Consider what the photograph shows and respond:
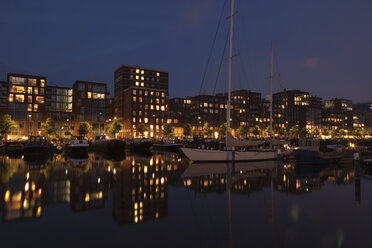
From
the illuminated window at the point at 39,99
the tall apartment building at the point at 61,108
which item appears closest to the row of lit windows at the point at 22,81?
the illuminated window at the point at 39,99

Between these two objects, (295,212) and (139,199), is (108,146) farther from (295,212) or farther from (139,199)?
(295,212)

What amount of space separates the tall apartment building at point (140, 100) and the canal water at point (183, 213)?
120397 mm

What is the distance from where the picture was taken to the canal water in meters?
11.0

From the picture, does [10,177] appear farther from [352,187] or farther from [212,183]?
[352,187]

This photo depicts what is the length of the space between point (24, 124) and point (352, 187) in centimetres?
12641

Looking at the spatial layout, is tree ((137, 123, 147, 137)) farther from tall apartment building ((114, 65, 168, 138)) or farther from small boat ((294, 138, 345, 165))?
small boat ((294, 138, 345, 165))

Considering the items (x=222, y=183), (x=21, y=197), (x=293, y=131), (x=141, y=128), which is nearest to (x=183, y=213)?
(x=222, y=183)

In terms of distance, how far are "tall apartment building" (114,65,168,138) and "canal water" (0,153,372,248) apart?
395 ft

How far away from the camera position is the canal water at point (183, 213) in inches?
434

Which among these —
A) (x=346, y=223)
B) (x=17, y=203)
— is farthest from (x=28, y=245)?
(x=346, y=223)

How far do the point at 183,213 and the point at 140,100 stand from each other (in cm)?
13391

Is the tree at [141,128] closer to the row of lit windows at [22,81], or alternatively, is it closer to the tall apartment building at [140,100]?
the tall apartment building at [140,100]

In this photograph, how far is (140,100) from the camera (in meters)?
145

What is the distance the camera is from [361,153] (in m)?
55.1
